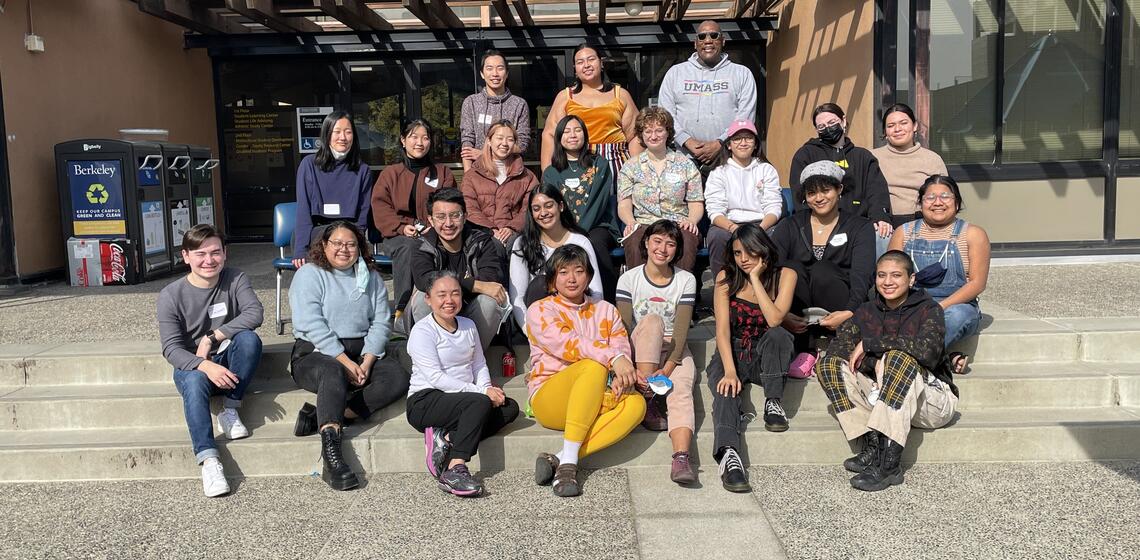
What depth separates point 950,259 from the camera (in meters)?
A: 4.50

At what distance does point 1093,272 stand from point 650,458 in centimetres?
484

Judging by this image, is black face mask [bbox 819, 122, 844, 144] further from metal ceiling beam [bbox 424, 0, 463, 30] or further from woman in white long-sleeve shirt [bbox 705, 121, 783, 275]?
metal ceiling beam [bbox 424, 0, 463, 30]

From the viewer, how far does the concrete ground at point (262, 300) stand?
540cm

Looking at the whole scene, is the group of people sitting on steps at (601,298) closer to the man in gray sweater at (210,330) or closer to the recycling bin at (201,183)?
the man in gray sweater at (210,330)

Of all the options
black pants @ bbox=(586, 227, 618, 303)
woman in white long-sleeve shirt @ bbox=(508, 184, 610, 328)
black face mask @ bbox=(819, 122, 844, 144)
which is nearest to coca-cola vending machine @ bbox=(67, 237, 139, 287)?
woman in white long-sleeve shirt @ bbox=(508, 184, 610, 328)

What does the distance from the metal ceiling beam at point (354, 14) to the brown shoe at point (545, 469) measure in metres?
6.74

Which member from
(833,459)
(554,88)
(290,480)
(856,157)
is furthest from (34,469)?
(554,88)

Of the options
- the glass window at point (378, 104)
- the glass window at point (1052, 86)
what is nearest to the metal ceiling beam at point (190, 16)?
the glass window at point (378, 104)

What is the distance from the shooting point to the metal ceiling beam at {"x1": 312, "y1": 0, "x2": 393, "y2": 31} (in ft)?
30.4

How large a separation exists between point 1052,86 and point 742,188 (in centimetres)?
413

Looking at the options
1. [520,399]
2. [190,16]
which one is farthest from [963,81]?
[190,16]

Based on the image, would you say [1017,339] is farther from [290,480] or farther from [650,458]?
[290,480]

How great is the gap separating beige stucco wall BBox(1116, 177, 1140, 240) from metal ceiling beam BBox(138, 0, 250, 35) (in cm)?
917

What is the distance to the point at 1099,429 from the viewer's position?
396cm
